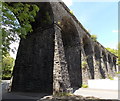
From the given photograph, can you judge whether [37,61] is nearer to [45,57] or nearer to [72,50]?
[45,57]

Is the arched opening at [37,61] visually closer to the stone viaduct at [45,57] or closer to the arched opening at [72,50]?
the stone viaduct at [45,57]

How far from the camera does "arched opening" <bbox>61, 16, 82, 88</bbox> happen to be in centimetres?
1265

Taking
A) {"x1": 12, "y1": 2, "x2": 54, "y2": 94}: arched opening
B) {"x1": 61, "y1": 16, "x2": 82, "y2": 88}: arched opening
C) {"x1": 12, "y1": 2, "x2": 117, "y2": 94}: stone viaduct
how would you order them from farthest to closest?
{"x1": 61, "y1": 16, "x2": 82, "y2": 88}: arched opening, {"x1": 12, "y1": 2, "x2": 54, "y2": 94}: arched opening, {"x1": 12, "y1": 2, "x2": 117, "y2": 94}: stone viaduct

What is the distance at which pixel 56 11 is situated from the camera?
9.52 meters

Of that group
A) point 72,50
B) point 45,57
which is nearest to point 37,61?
point 45,57

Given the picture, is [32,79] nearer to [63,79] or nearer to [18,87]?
[18,87]

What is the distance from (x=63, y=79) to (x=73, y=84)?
5017 mm

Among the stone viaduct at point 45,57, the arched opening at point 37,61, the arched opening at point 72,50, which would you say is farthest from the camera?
the arched opening at point 72,50

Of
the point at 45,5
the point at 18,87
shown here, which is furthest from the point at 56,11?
the point at 18,87

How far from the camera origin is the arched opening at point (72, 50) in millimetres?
12648

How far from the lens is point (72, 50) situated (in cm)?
1401

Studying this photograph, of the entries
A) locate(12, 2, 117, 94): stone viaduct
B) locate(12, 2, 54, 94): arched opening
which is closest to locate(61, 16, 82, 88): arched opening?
locate(12, 2, 117, 94): stone viaduct

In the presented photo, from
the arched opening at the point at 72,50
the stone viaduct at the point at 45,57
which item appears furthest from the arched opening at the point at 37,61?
the arched opening at the point at 72,50

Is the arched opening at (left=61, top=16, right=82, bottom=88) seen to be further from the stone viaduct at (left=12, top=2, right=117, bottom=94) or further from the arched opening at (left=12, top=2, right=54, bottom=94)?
the arched opening at (left=12, top=2, right=54, bottom=94)
